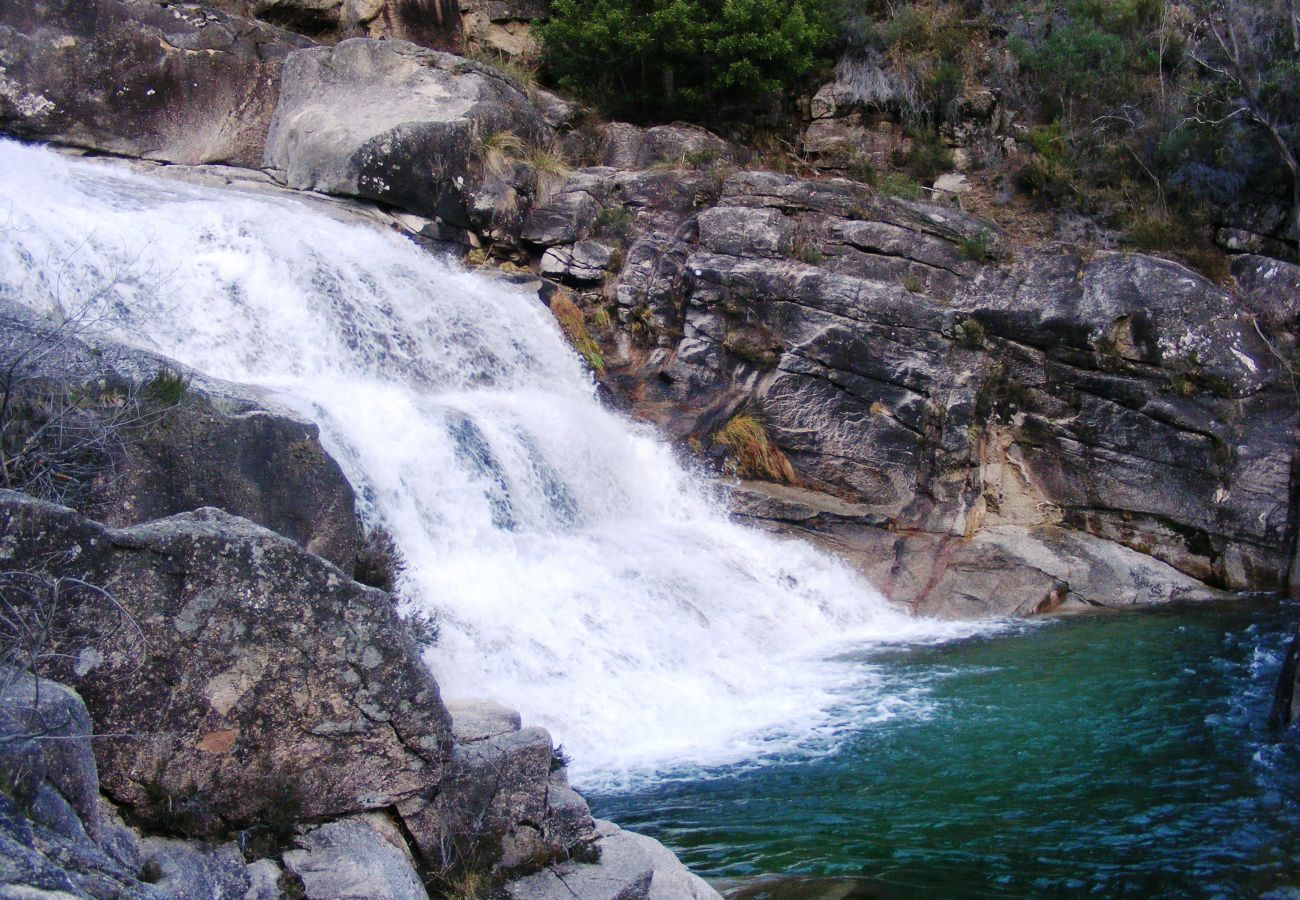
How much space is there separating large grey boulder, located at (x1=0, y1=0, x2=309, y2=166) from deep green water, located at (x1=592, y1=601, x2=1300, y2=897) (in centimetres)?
1250

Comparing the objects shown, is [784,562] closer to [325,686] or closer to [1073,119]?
[325,686]

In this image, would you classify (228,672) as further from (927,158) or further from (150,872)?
(927,158)

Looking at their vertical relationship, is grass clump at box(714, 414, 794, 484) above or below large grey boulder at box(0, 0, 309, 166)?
below

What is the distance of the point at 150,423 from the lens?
6602mm

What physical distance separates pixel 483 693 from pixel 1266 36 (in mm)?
15687

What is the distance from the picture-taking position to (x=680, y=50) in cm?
1867

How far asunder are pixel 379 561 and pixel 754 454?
20.1ft

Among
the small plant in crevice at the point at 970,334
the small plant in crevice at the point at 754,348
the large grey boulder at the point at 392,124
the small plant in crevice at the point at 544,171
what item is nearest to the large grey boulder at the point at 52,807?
the small plant in crevice at the point at 754,348

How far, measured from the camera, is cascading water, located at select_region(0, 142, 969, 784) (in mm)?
9047

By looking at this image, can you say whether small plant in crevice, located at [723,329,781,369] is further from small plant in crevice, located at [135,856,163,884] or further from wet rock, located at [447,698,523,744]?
small plant in crevice, located at [135,856,163,884]

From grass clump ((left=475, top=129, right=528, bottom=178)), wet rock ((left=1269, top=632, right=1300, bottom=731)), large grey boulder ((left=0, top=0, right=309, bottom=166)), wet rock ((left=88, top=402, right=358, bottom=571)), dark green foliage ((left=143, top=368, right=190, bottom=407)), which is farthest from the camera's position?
grass clump ((left=475, top=129, right=528, bottom=178))

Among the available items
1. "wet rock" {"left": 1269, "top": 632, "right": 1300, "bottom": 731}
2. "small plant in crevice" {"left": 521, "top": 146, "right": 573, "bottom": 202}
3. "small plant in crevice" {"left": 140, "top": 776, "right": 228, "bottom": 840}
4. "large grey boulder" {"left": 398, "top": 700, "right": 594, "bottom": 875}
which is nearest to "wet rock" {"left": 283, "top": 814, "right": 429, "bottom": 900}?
"large grey boulder" {"left": 398, "top": 700, "right": 594, "bottom": 875}

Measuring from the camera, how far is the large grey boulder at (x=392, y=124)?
15.0m

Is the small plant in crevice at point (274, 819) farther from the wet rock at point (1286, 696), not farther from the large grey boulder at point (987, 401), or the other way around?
the large grey boulder at point (987, 401)
